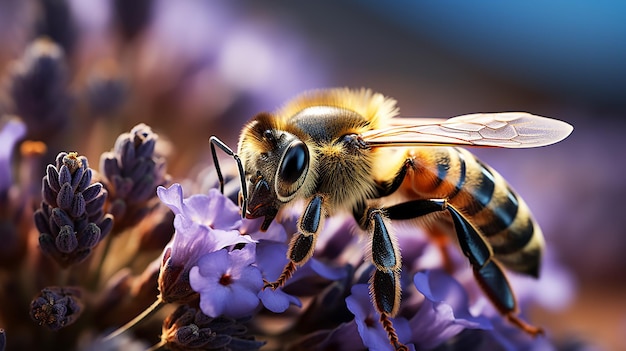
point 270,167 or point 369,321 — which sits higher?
point 270,167

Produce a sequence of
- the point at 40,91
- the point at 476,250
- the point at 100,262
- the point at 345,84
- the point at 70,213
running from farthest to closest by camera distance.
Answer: the point at 345,84 < the point at 40,91 < the point at 100,262 < the point at 476,250 < the point at 70,213

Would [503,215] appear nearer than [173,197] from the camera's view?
No

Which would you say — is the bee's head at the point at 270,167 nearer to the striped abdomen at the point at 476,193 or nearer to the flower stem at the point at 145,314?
the flower stem at the point at 145,314

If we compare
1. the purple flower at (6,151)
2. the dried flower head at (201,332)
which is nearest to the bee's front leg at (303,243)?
the dried flower head at (201,332)

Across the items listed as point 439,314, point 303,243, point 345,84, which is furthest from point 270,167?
point 345,84

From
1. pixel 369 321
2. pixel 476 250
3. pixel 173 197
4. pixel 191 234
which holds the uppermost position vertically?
pixel 173 197

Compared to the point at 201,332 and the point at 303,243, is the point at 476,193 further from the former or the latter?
the point at 201,332
